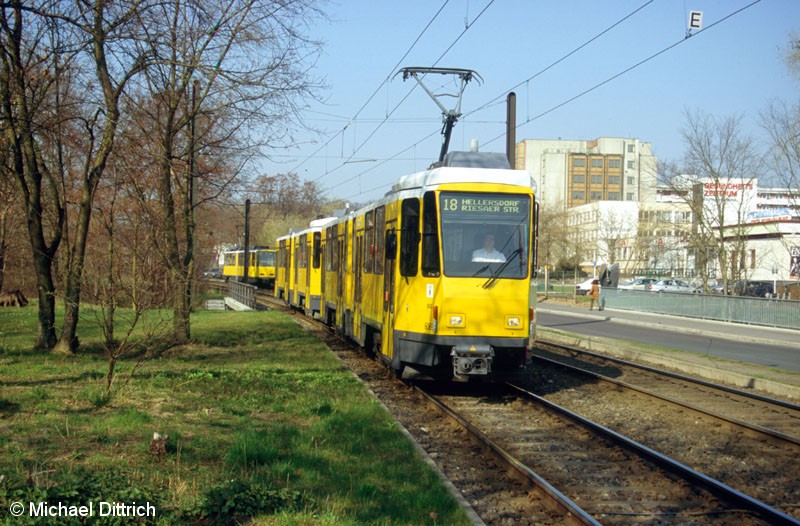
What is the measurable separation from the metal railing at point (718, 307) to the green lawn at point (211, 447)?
21.6m

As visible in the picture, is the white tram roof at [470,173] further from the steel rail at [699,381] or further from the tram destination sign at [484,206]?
the steel rail at [699,381]

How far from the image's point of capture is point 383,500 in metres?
6.41

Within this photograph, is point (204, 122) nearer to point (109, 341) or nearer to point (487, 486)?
point (109, 341)

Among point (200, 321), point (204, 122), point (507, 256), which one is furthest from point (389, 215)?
point (200, 321)

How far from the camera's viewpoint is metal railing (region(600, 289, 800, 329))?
2920 centimetres

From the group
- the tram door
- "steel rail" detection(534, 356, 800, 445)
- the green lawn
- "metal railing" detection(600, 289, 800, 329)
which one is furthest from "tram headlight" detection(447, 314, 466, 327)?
"metal railing" detection(600, 289, 800, 329)

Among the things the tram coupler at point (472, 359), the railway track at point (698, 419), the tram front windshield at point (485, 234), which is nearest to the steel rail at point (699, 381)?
the railway track at point (698, 419)

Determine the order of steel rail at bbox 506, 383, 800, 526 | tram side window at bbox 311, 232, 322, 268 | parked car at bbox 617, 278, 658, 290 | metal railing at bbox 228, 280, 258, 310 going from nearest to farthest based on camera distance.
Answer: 1. steel rail at bbox 506, 383, 800, 526
2. tram side window at bbox 311, 232, 322, 268
3. metal railing at bbox 228, 280, 258, 310
4. parked car at bbox 617, 278, 658, 290

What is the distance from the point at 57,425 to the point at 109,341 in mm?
2064

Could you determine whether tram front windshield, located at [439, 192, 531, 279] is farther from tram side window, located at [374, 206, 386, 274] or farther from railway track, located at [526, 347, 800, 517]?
railway track, located at [526, 347, 800, 517]

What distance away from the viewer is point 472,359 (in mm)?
11734

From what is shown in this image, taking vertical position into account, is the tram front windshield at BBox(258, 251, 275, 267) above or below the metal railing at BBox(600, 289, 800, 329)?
above

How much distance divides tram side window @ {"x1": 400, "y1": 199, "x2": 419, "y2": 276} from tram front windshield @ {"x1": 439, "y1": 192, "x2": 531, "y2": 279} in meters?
0.43

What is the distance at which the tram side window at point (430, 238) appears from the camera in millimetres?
11859
